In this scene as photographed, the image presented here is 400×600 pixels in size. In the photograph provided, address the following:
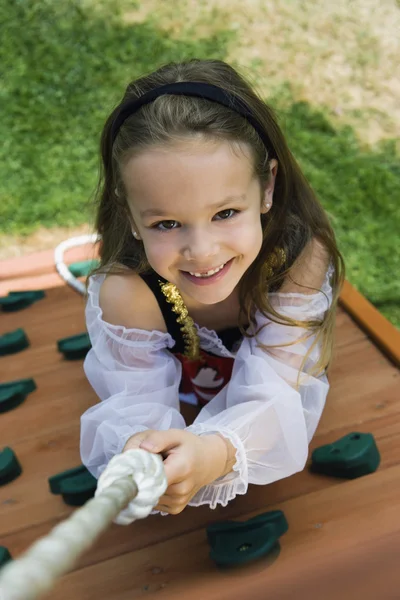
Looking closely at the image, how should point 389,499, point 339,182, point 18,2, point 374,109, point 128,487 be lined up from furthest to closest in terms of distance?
point 18,2 → point 374,109 → point 339,182 → point 389,499 → point 128,487

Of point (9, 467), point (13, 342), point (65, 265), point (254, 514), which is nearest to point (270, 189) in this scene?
point (254, 514)

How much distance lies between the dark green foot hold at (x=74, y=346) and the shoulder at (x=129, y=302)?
1.44 ft

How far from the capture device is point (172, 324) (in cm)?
137

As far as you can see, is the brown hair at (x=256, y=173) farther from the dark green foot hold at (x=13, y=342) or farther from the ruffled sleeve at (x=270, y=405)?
the dark green foot hold at (x=13, y=342)

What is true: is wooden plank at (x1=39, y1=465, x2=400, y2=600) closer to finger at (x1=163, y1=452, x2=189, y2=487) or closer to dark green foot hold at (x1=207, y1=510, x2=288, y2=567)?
dark green foot hold at (x1=207, y1=510, x2=288, y2=567)

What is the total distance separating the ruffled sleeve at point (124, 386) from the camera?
1268 mm

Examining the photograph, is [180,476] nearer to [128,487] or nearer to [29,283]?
[128,487]

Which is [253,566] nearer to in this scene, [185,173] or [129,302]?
[129,302]

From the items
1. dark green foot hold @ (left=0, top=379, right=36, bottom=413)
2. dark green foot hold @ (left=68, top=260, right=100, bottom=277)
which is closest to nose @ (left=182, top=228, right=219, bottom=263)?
dark green foot hold @ (left=0, top=379, right=36, bottom=413)

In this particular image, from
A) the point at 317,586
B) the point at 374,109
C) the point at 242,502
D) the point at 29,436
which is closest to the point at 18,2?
the point at 374,109

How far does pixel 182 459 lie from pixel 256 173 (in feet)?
1.49

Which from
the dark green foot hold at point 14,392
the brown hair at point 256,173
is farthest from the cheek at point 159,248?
the dark green foot hold at point 14,392

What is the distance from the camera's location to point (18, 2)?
3320 millimetres

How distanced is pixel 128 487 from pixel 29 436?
87 cm
